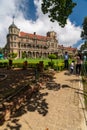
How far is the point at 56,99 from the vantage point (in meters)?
10.6

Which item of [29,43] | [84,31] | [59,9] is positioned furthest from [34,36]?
[59,9]

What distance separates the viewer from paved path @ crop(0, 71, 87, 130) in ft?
24.9

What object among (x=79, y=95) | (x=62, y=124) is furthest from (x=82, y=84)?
(x=62, y=124)

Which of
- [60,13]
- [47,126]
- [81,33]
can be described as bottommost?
[47,126]

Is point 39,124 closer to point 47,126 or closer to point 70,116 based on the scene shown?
point 47,126

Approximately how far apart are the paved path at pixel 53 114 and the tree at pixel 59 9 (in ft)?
24.9

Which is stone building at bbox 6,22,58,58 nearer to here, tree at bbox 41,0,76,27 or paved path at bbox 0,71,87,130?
tree at bbox 41,0,76,27

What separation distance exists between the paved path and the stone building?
8455cm

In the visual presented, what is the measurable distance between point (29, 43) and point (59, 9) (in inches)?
3495

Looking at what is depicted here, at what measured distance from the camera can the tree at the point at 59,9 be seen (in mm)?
15484

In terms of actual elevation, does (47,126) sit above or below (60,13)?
below

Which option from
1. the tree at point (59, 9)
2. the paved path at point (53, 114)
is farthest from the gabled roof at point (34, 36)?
the paved path at point (53, 114)

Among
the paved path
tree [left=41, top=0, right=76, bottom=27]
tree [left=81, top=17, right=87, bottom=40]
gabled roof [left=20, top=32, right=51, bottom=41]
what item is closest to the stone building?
gabled roof [left=20, top=32, right=51, bottom=41]

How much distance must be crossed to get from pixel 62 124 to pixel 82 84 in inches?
255
